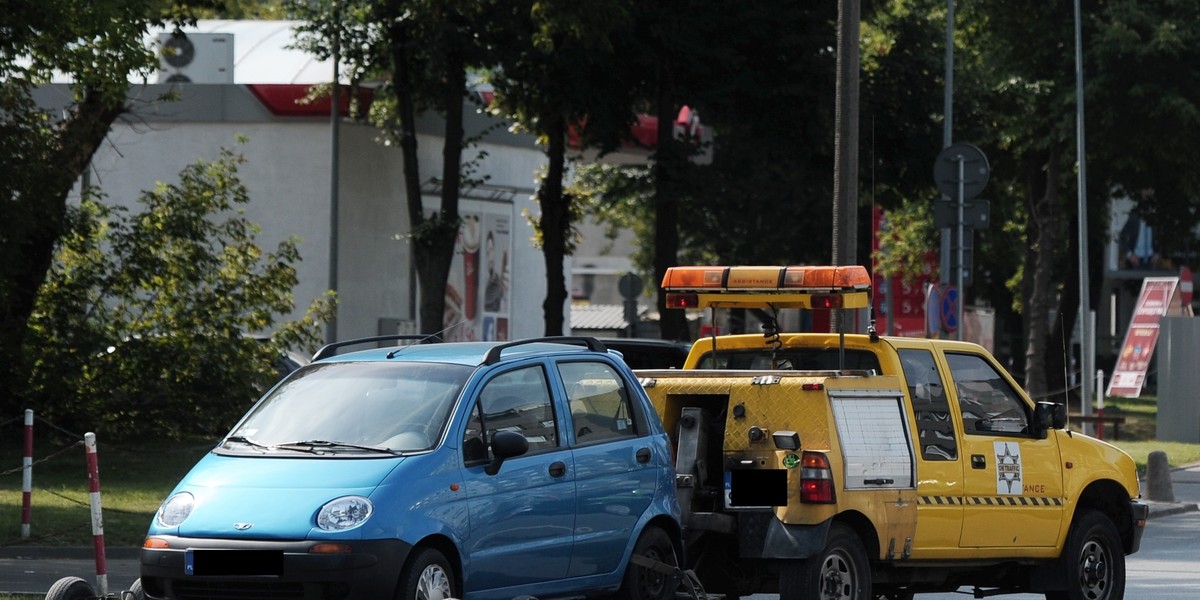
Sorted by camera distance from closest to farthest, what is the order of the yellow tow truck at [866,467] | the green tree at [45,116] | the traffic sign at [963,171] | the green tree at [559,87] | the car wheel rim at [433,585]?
the car wheel rim at [433,585]
the yellow tow truck at [866,467]
the green tree at [45,116]
the traffic sign at [963,171]
the green tree at [559,87]

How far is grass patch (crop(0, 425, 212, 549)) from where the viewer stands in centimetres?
1506

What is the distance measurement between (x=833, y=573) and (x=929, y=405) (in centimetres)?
128

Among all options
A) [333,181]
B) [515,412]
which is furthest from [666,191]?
[515,412]

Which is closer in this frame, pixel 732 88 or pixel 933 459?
pixel 933 459

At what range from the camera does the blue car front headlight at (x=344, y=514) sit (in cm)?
852

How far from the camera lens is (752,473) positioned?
1047cm

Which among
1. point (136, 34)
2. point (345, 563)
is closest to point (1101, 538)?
point (345, 563)

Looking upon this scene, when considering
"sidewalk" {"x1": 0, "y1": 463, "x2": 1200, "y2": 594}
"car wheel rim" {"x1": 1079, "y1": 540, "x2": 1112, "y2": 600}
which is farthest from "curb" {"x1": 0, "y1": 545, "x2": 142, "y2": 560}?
"car wheel rim" {"x1": 1079, "y1": 540, "x2": 1112, "y2": 600}

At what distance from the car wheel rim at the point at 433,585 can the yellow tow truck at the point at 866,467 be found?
2.19 m

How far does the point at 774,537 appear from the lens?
34.0ft

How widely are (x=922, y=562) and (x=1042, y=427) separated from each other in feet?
4.15

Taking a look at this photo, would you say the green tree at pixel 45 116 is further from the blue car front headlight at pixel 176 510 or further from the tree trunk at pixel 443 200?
the blue car front headlight at pixel 176 510

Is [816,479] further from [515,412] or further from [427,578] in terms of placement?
[427,578]

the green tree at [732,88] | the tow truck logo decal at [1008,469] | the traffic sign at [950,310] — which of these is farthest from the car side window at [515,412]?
the green tree at [732,88]
